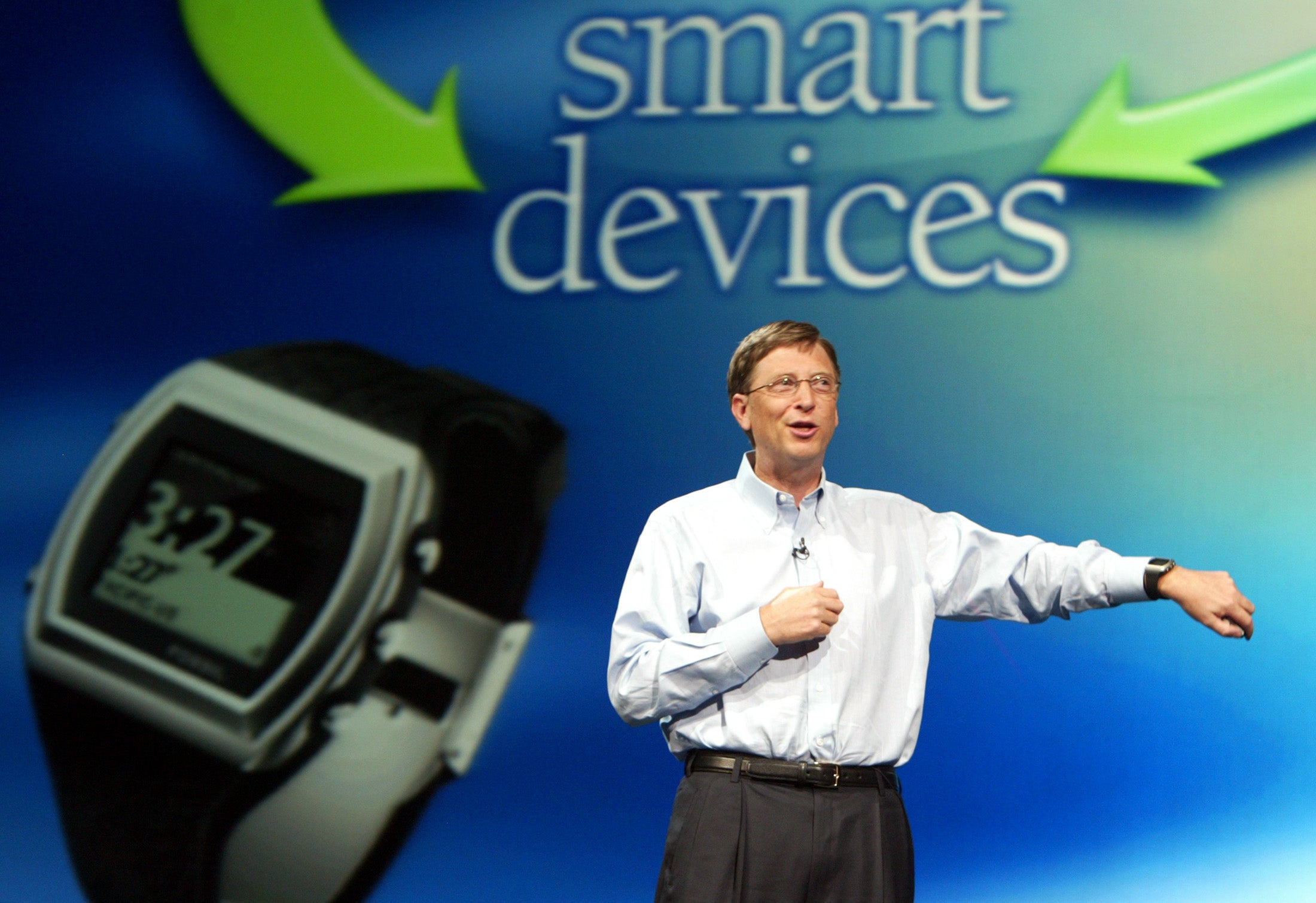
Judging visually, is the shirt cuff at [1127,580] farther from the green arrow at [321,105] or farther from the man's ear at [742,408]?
the green arrow at [321,105]

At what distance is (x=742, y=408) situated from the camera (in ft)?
6.80

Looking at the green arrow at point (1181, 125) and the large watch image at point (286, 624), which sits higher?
the green arrow at point (1181, 125)

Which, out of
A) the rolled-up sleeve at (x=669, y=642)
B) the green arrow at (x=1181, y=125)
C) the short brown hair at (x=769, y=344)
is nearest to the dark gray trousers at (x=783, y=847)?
the rolled-up sleeve at (x=669, y=642)

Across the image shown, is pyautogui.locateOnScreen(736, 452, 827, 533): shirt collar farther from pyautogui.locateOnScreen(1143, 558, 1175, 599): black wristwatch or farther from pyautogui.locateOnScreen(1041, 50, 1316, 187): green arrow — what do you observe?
pyautogui.locateOnScreen(1041, 50, 1316, 187): green arrow

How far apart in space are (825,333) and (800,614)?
1.25 metres

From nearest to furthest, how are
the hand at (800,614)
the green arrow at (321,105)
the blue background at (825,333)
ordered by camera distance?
the hand at (800,614)
the blue background at (825,333)
the green arrow at (321,105)

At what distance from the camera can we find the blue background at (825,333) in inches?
107

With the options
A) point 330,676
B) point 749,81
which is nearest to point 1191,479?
point 749,81

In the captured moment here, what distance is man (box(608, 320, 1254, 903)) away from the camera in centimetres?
181

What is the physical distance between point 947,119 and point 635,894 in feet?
5.91

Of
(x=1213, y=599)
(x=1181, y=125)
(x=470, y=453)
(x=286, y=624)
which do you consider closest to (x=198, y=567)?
(x=286, y=624)

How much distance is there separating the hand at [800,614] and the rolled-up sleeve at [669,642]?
0.02 metres

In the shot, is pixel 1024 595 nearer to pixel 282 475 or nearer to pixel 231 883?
pixel 282 475

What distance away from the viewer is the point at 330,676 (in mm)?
2877
